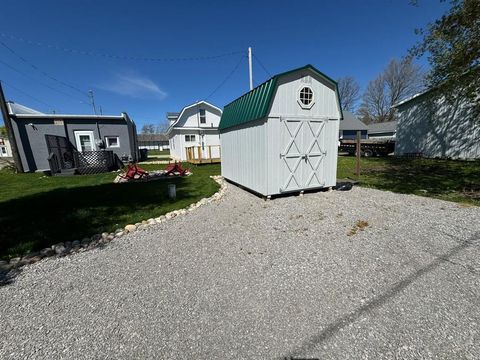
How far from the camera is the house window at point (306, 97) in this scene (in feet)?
20.3

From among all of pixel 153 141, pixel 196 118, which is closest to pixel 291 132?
pixel 196 118

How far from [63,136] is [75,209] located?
13527 millimetres

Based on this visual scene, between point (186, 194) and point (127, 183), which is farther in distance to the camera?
point (127, 183)

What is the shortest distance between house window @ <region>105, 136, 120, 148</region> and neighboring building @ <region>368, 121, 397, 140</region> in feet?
120

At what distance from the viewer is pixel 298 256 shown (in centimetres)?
330

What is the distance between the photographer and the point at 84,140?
16.2 metres

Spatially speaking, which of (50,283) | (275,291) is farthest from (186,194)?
(275,291)

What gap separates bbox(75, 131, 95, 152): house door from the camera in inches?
629

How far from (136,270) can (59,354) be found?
1.28 metres

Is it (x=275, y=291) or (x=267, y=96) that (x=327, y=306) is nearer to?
(x=275, y=291)

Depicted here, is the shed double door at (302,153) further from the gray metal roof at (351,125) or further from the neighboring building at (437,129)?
the gray metal roof at (351,125)

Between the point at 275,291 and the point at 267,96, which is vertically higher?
the point at 267,96

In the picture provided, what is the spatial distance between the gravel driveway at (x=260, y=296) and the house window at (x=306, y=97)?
3717 mm

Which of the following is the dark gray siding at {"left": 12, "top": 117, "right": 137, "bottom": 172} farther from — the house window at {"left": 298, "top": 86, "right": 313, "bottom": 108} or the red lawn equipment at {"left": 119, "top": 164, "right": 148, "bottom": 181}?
the house window at {"left": 298, "top": 86, "right": 313, "bottom": 108}
